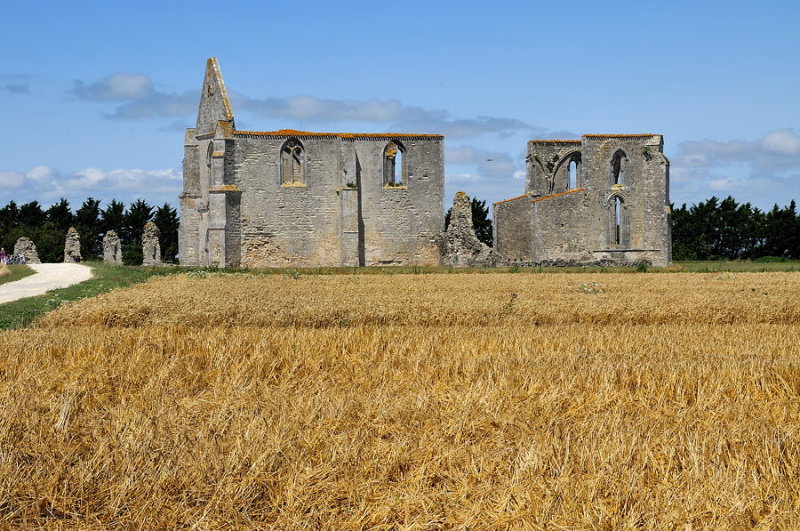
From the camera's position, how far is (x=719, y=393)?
6.54 metres

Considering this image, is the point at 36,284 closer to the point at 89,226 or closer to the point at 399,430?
the point at 399,430

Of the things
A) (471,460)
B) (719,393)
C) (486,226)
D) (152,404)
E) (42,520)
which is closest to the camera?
(42,520)

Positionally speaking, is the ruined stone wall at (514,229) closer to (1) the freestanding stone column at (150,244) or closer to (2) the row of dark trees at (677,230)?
(2) the row of dark trees at (677,230)

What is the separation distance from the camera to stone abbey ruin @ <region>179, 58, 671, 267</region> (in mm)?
35406

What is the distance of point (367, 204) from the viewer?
120 ft

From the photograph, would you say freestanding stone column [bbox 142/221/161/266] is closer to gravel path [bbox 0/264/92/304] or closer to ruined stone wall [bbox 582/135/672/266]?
gravel path [bbox 0/264/92/304]

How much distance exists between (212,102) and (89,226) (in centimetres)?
2845

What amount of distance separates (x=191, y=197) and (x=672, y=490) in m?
35.5

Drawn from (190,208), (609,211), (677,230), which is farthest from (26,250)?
(677,230)

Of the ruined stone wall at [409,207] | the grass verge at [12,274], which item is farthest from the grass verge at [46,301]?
the ruined stone wall at [409,207]

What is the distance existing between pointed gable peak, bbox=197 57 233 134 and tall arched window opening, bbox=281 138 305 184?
2720mm

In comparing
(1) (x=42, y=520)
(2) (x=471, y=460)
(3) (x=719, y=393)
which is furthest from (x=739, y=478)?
(1) (x=42, y=520)

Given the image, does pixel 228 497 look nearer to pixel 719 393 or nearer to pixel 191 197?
pixel 719 393

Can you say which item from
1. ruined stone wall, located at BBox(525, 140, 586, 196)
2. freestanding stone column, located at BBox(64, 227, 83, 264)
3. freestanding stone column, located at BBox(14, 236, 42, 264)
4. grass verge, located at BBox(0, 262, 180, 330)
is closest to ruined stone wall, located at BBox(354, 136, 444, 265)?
ruined stone wall, located at BBox(525, 140, 586, 196)
